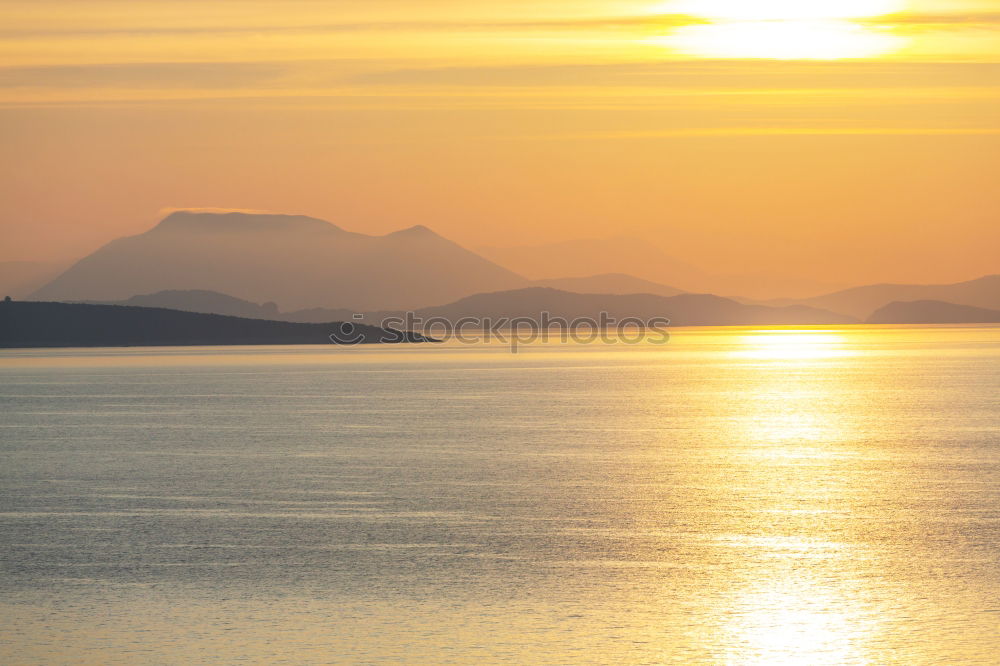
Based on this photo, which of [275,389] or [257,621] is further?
[275,389]

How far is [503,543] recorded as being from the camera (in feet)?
77.8

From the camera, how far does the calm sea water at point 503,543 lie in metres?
17.1

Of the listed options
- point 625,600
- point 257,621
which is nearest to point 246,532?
point 257,621

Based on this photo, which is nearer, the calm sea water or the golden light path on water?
the golden light path on water

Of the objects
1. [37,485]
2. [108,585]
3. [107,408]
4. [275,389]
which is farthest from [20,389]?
[108,585]

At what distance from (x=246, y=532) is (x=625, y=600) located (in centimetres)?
914

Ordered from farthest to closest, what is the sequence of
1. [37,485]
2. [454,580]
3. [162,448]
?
[162,448] → [37,485] → [454,580]

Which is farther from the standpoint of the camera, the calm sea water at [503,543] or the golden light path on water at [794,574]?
the calm sea water at [503,543]

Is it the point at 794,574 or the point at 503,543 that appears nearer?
the point at 794,574

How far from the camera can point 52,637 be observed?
17.4 m

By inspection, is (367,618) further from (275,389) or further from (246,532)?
(275,389)

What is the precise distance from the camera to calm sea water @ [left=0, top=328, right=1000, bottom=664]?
17.1 metres

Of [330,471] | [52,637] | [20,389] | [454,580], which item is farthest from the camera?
[20,389]

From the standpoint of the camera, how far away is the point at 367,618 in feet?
59.6
